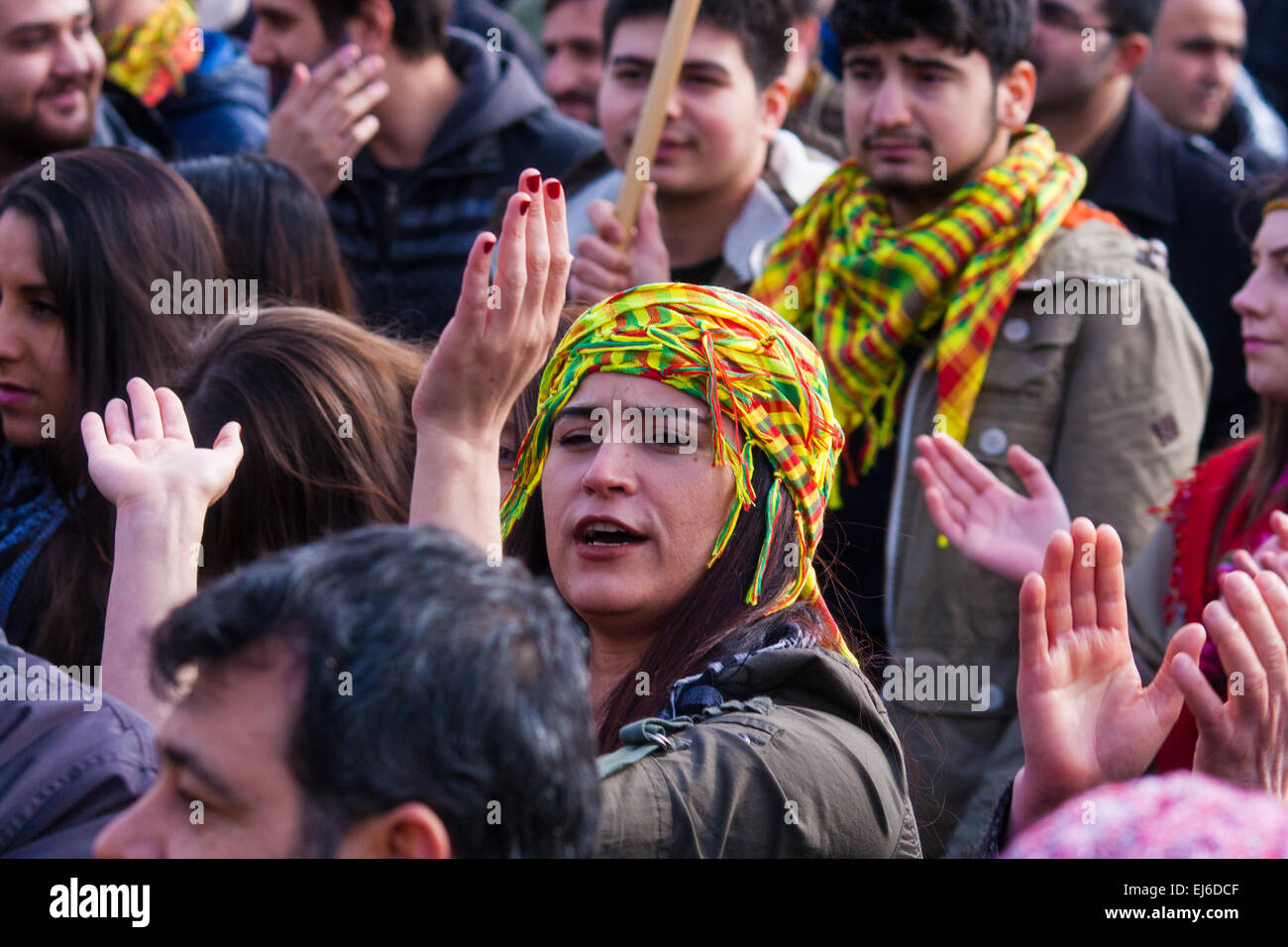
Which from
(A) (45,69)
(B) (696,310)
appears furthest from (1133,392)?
(A) (45,69)

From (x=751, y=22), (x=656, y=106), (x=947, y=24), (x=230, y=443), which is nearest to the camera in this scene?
(x=230, y=443)

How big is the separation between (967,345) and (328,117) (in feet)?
6.89

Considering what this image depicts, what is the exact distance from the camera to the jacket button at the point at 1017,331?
4.21 m

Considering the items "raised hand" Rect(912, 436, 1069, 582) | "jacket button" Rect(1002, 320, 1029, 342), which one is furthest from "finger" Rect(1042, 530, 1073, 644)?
"jacket button" Rect(1002, 320, 1029, 342)

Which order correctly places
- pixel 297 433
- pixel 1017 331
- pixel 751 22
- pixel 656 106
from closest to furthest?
pixel 297 433, pixel 656 106, pixel 1017 331, pixel 751 22

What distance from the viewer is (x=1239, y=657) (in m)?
2.49

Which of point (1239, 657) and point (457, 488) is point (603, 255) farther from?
point (1239, 657)

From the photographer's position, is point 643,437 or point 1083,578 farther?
point 643,437

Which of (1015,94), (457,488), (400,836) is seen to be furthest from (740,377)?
(1015,94)

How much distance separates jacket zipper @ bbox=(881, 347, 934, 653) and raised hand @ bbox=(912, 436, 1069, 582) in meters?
0.43

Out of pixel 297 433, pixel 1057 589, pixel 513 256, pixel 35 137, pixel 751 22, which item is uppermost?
pixel 751 22

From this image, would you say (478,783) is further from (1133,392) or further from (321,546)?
(1133,392)

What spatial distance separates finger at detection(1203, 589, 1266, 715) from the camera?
2.49 meters

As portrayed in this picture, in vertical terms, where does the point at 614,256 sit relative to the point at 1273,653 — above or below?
above
